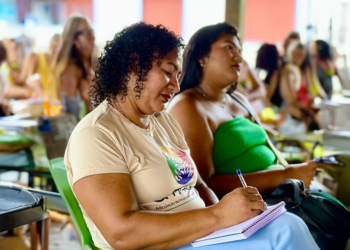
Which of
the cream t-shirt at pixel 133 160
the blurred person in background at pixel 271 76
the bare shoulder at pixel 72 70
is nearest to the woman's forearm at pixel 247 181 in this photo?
the cream t-shirt at pixel 133 160

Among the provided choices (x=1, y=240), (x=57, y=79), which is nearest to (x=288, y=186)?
(x=1, y=240)

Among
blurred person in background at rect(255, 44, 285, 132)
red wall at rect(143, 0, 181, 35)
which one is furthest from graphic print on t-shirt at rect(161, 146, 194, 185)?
red wall at rect(143, 0, 181, 35)

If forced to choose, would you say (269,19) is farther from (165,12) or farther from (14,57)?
Answer: (14,57)

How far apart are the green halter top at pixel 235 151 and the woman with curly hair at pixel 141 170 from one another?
0.53 metres

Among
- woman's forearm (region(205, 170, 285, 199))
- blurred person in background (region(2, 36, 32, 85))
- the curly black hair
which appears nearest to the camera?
the curly black hair

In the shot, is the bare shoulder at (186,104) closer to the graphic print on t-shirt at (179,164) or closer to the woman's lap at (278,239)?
the graphic print on t-shirt at (179,164)

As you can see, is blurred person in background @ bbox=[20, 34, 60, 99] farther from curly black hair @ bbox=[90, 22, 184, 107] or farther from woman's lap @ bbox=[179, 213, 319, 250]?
woman's lap @ bbox=[179, 213, 319, 250]

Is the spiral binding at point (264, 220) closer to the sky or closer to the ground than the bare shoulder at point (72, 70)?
closer to the ground

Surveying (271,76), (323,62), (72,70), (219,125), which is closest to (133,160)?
(219,125)

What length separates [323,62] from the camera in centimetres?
681

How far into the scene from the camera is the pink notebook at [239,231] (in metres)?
1.31

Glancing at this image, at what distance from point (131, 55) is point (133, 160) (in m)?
0.37

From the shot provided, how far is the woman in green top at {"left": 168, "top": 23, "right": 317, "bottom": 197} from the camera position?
2.12 metres

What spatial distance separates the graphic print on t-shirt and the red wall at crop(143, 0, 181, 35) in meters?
11.9
